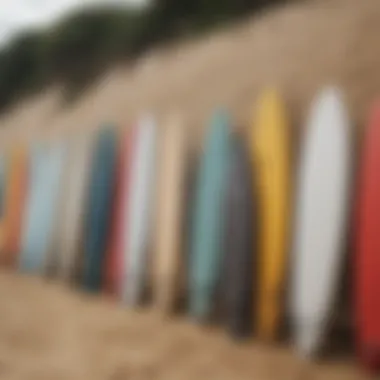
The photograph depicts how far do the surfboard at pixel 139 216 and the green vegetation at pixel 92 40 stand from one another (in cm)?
30

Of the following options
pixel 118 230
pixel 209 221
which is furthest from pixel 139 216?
pixel 209 221

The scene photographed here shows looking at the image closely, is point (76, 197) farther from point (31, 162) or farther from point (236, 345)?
point (236, 345)

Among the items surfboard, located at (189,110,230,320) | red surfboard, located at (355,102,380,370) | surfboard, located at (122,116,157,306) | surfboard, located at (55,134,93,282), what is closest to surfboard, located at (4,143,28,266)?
surfboard, located at (55,134,93,282)

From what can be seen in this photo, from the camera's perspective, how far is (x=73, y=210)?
191 cm

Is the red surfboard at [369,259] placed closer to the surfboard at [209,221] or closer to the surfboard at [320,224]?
the surfboard at [320,224]

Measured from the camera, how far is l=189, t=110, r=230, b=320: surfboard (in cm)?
154

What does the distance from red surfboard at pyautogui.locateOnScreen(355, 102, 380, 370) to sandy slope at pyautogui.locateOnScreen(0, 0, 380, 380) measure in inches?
2.4

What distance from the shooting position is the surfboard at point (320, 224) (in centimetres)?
136

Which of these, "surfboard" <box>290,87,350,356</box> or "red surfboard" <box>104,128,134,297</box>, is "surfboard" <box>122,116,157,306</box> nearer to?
"red surfboard" <box>104,128,134,297</box>

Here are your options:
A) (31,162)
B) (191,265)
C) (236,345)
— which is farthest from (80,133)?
(236,345)

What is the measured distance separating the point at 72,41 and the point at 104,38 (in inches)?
3.7

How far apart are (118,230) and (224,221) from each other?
0.33 meters

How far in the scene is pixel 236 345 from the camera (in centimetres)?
143

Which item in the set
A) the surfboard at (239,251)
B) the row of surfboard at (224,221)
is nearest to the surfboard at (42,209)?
the row of surfboard at (224,221)
